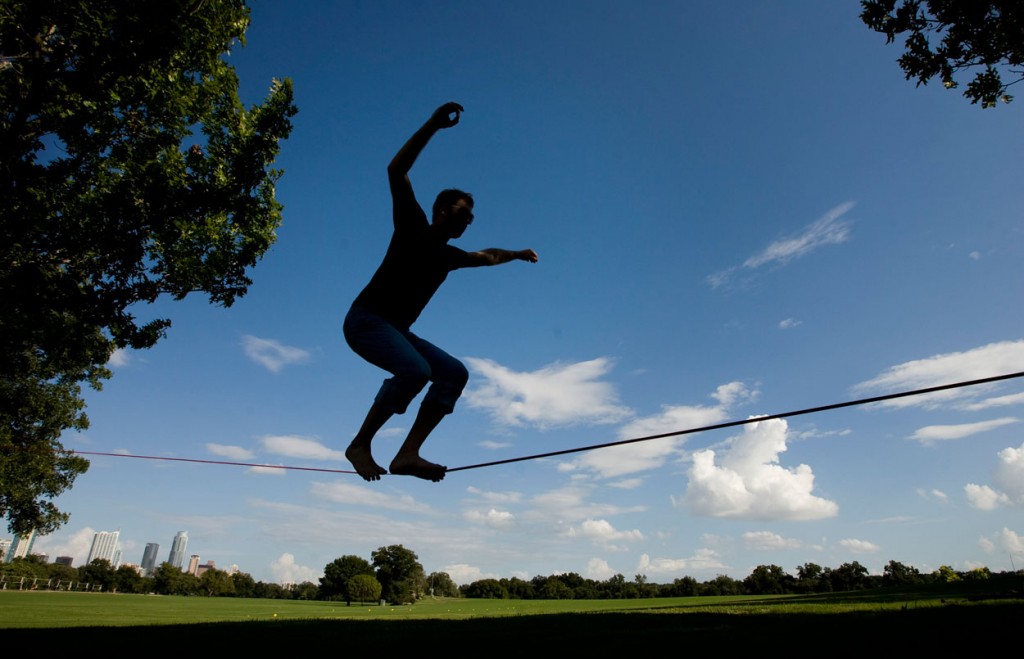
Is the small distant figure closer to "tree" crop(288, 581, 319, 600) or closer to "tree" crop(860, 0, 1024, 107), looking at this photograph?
"tree" crop(860, 0, 1024, 107)

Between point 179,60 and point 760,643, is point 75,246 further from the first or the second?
point 760,643

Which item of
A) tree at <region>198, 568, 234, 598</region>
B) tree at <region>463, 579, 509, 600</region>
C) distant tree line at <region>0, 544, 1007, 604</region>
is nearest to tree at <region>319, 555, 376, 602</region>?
distant tree line at <region>0, 544, 1007, 604</region>

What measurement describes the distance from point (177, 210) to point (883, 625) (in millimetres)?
13270

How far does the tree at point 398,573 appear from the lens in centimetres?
8906

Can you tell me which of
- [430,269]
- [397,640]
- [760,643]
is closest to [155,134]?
[430,269]

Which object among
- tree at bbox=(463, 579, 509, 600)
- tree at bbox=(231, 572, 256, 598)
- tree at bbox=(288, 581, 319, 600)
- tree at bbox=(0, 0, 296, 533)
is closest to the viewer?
tree at bbox=(0, 0, 296, 533)

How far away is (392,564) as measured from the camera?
9212 cm

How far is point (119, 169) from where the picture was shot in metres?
11.5

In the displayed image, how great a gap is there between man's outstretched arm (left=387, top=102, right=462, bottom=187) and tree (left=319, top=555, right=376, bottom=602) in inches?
3958

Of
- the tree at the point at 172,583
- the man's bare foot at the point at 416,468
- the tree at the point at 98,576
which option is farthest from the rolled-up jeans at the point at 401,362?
the tree at the point at 172,583

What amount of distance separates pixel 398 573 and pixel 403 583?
2196 mm

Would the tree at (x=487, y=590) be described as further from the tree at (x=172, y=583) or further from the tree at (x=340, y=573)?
the tree at (x=172, y=583)

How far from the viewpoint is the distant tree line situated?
61.3 m

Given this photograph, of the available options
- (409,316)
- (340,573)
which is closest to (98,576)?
(340,573)
